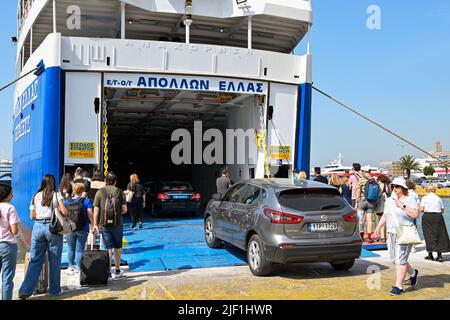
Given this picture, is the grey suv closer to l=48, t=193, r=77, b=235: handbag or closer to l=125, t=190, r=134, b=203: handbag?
l=48, t=193, r=77, b=235: handbag

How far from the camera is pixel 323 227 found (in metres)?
6.94

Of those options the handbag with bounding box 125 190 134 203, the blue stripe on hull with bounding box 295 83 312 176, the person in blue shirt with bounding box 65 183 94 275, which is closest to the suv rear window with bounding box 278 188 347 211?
the person in blue shirt with bounding box 65 183 94 275

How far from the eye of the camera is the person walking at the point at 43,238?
5949mm

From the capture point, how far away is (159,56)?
1271 cm

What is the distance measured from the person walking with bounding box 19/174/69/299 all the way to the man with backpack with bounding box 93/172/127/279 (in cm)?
97

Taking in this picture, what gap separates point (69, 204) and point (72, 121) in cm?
571

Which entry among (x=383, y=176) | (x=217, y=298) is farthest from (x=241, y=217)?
(x=383, y=176)

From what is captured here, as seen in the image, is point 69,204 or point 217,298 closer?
point 217,298

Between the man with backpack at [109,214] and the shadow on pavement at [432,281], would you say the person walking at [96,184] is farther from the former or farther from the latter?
the shadow on pavement at [432,281]

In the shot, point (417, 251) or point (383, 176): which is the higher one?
point (383, 176)

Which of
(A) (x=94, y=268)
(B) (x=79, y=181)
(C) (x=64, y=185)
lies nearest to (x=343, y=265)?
(A) (x=94, y=268)

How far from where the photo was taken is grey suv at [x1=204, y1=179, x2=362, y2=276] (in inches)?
268

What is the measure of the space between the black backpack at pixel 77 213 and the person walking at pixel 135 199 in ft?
14.7
